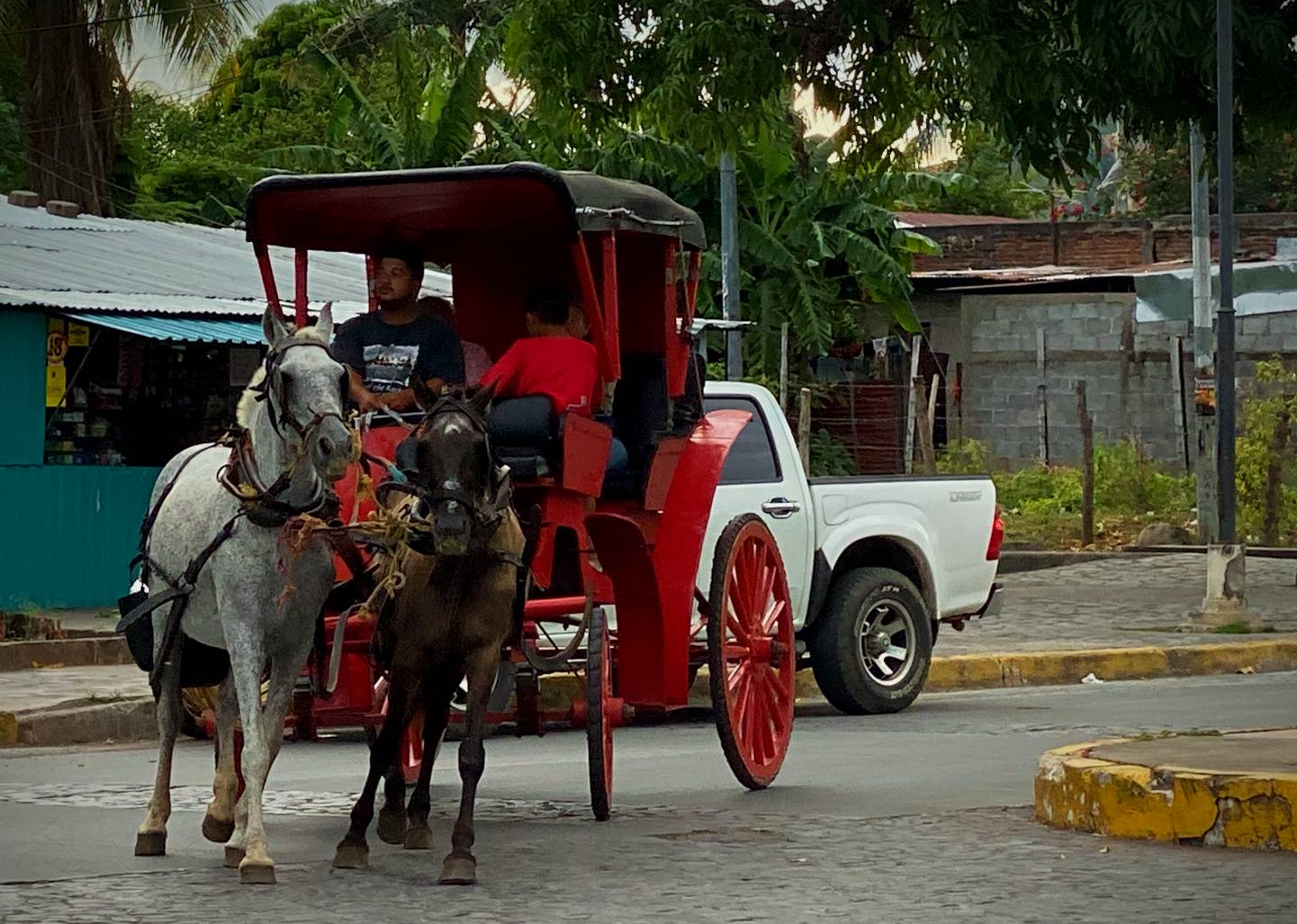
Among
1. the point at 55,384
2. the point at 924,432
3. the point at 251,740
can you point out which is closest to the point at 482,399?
the point at 251,740

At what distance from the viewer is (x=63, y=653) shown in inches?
613

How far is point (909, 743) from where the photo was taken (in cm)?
1156

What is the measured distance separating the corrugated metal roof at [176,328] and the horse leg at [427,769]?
32.2 feet

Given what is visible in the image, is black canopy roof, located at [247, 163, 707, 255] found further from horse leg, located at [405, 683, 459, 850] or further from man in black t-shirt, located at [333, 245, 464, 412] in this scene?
horse leg, located at [405, 683, 459, 850]

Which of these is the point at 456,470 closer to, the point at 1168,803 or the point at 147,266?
the point at 1168,803

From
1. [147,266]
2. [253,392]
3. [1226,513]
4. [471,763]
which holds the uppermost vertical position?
[147,266]

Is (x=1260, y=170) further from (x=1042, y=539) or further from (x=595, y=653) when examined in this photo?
(x=595, y=653)

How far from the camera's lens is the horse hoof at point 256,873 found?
7.14 meters

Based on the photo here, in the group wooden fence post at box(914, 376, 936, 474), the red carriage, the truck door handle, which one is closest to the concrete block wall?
wooden fence post at box(914, 376, 936, 474)

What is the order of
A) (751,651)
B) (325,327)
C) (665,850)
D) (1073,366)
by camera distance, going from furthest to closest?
1. (1073,366)
2. (751,651)
3. (665,850)
4. (325,327)

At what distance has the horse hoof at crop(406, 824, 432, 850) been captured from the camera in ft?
26.6

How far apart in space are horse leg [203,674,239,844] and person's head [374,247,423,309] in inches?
70.1

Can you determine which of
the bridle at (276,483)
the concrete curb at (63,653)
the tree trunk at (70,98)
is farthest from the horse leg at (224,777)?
the tree trunk at (70,98)

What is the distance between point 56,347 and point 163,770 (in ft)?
37.3
